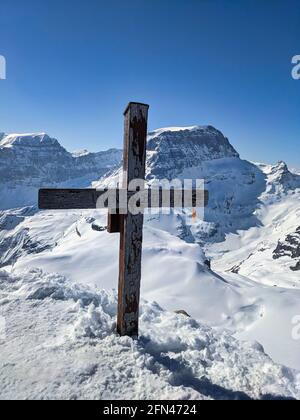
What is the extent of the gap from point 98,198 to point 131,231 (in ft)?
2.44

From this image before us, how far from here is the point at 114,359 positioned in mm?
5188

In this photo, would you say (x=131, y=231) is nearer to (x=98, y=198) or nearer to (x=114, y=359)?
(x=98, y=198)

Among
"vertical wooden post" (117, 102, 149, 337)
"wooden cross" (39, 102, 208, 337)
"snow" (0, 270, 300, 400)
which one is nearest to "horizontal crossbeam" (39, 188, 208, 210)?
"wooden cross" (39, 102, 208, 337)

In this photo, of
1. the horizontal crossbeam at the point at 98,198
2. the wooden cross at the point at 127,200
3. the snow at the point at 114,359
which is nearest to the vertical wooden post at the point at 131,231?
the wooden cross at the point at 127,200

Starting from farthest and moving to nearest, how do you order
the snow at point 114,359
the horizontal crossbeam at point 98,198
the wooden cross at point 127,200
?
1. the wooden cross at point 127,200
2. the horizontal crossbeam at point 98,198
3. the snow at point 114,359

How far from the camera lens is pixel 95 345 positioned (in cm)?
558

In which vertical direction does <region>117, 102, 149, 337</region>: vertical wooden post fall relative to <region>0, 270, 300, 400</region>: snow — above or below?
above

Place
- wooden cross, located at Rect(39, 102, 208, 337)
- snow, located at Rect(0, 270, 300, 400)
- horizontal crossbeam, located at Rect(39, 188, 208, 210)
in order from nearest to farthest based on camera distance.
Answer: snow, located at Rect(0, 270, 300, 400) → horizontal crossbeam, located at Rect(39, 188, 208, 210) → wooden cross, located at Rect(39, 102, 208, 337)

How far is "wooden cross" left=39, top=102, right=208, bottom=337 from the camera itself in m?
5.46

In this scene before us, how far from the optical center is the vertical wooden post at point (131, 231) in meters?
5.53

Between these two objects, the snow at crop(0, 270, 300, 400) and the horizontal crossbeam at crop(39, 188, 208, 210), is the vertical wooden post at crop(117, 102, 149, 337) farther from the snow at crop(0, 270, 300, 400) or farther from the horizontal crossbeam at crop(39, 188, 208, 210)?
the snow at crop(0, 270, 300, 400)

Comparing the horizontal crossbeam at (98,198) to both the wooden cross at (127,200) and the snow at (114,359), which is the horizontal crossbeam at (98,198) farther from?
the snow at (114,359)

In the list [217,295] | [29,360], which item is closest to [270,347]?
[217,295]

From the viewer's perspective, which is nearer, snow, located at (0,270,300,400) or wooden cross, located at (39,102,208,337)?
snow, located at (0,270,300,400)
